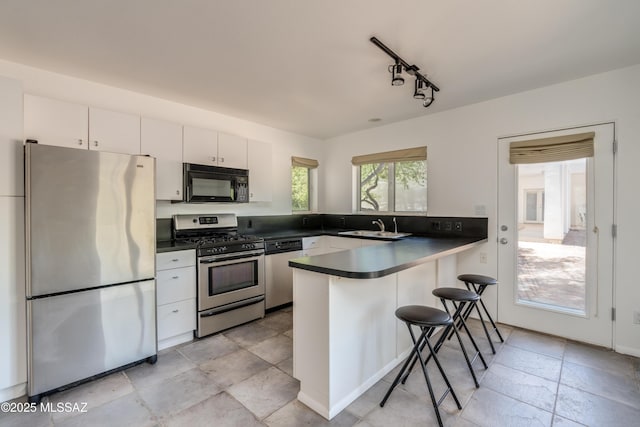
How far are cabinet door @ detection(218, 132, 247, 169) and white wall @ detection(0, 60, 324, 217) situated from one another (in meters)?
0.26

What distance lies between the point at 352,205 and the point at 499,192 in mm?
2048

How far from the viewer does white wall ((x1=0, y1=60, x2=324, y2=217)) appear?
246 centimetres

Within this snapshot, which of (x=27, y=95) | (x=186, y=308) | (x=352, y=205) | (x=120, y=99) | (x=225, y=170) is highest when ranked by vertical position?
(x=120, y=99)

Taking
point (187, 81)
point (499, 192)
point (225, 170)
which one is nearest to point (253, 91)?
point (187, 81)

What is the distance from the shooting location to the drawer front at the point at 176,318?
2633 millimetres

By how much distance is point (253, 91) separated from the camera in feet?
9.55

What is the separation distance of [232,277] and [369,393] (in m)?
1.76

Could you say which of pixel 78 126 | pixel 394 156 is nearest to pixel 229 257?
pixel 78 126

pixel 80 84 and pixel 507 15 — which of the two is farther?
pixel 80 84

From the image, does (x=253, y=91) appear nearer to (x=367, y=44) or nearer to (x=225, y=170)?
(x=225, y=170)

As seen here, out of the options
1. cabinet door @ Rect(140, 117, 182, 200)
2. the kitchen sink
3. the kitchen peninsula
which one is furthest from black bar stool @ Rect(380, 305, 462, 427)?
cabinet door @ Rect(140, 117, 182, 200)

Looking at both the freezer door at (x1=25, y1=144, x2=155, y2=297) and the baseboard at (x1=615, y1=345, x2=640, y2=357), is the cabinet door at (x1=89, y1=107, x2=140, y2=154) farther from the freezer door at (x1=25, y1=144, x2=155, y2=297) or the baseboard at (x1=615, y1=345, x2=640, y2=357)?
the baseboard at (x1=615, y1=345, x2=640, y2=357)

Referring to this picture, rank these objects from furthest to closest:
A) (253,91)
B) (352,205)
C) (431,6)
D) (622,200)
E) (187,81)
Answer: (352,205), (253,91), (187,81), (622,200), (431,6)

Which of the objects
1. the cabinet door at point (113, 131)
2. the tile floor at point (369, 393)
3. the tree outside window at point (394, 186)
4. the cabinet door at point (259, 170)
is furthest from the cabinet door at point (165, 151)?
the tree outside window at point (394, 186)
